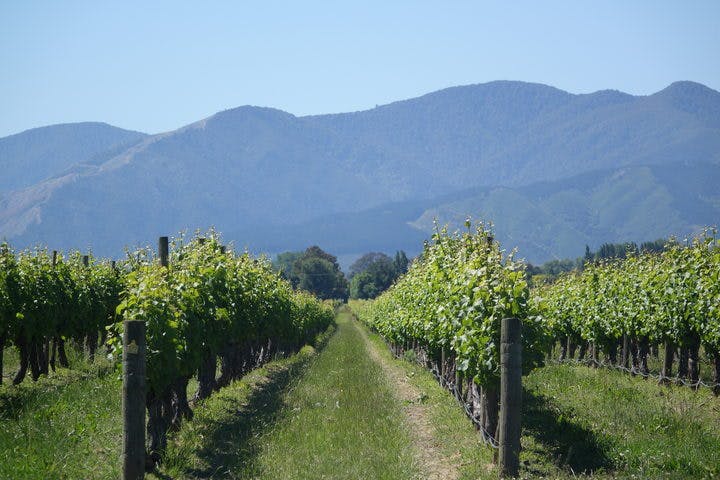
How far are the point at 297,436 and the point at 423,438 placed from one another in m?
2.13

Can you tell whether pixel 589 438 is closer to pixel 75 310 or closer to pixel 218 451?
pixel 218 451

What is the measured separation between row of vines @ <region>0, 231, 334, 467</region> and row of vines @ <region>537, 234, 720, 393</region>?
228 inches

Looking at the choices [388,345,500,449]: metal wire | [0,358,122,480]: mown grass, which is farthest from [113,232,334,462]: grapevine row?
[388,345,500,449]: metal wire

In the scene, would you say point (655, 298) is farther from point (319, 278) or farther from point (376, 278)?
point (376, 278)

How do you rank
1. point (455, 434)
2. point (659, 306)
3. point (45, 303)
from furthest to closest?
point (659, 306), point (45, 303), point (455, 434)

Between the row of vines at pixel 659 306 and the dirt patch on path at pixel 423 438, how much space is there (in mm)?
2799

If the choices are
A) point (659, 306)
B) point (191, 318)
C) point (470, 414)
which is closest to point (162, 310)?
point (191, 318)

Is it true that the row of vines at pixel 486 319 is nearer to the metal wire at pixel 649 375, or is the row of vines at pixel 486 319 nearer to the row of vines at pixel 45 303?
the metal wire at pixel 649 375

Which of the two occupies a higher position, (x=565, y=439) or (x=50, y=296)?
(x=50, y=296)

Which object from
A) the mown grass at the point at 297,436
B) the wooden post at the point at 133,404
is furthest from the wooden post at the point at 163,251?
the wooden post at the point at 133,404

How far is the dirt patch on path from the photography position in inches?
457

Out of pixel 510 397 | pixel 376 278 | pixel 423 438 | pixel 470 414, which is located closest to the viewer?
pixel 510 397

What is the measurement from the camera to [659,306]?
20.9m

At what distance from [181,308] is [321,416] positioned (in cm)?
378
